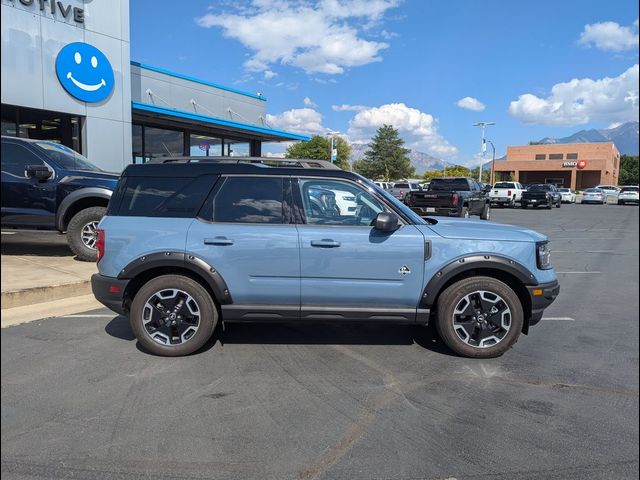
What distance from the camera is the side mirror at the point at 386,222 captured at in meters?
4.30

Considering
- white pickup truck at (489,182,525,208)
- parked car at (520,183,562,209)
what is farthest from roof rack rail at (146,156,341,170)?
parked car at (520,183,562,209)

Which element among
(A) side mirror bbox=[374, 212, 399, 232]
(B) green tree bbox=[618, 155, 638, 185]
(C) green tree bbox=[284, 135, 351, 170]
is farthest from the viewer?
(C) green tree bbox=[284, 135, 351, 170]

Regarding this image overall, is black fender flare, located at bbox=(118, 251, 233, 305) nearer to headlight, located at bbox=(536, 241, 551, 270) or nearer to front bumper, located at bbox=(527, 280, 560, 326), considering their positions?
front bumper, located at bbox=(527, 280, 560, 326)

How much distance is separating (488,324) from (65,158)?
7.37 meters

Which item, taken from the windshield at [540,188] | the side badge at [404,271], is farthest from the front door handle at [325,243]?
the windshield at [540,188]

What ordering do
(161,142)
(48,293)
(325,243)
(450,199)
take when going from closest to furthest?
(325,243) → (48,293) → (450,199) → (161,142)

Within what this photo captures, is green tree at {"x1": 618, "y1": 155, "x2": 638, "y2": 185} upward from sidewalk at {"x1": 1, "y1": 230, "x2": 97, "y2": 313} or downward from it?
upward

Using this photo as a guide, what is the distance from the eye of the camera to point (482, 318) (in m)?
4.54

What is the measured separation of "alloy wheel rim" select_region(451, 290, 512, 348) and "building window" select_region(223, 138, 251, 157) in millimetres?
21254

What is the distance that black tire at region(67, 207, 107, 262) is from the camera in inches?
316

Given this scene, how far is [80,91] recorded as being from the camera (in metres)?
12.4

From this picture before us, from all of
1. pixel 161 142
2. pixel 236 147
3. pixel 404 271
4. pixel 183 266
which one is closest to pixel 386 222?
pixel 404 271

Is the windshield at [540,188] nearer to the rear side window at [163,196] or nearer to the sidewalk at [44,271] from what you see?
the sidewalk at [44,271]

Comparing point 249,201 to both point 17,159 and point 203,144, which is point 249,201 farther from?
point 203,144
